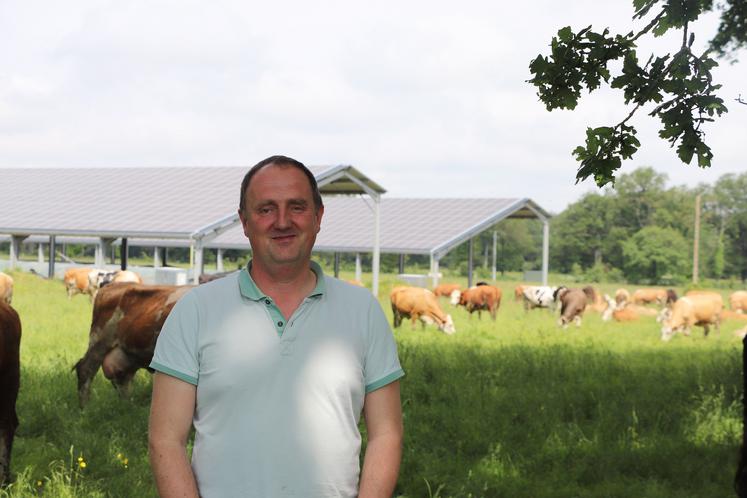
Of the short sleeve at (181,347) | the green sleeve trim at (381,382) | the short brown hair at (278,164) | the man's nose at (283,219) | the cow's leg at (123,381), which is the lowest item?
the cow's leg at (123,381)

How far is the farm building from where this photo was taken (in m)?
25.5

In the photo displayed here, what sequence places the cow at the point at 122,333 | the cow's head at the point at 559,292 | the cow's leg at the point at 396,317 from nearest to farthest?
the cow at the point at 122,333 → the cow's leg at the point at 396,317 → the cow's head at the point at 559,292

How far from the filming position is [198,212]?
25.8 m

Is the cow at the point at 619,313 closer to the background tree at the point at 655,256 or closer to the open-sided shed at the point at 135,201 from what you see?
the open-sided shed at the point at 135,201

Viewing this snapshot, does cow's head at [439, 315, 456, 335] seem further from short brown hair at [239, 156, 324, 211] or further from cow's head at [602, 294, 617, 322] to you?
short brown hair at [239, 156, 324, 211]

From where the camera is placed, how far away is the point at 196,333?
2.53 metres

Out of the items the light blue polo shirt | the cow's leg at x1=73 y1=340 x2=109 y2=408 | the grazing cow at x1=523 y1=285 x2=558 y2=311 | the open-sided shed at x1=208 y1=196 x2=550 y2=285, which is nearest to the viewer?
the light blue polo shirt

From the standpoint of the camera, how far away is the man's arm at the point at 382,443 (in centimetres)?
259

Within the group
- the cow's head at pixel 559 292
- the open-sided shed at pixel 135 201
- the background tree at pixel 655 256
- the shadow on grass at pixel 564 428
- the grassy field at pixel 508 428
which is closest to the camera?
the grassy field at pixel 508 428

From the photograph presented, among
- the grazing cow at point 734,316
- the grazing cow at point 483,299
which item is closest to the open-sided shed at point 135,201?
the grazing cow at point 483,299

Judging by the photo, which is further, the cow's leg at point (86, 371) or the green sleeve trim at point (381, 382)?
the cow's leg at point (86, 371)

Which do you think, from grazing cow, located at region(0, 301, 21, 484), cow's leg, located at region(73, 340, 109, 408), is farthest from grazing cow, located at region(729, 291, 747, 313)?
grazing cow, located at region(0, 301, 21, 484)

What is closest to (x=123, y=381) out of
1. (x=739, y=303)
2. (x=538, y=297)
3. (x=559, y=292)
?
(x=559, y=292)

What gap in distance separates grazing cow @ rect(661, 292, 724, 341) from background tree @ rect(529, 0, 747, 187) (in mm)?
17091
